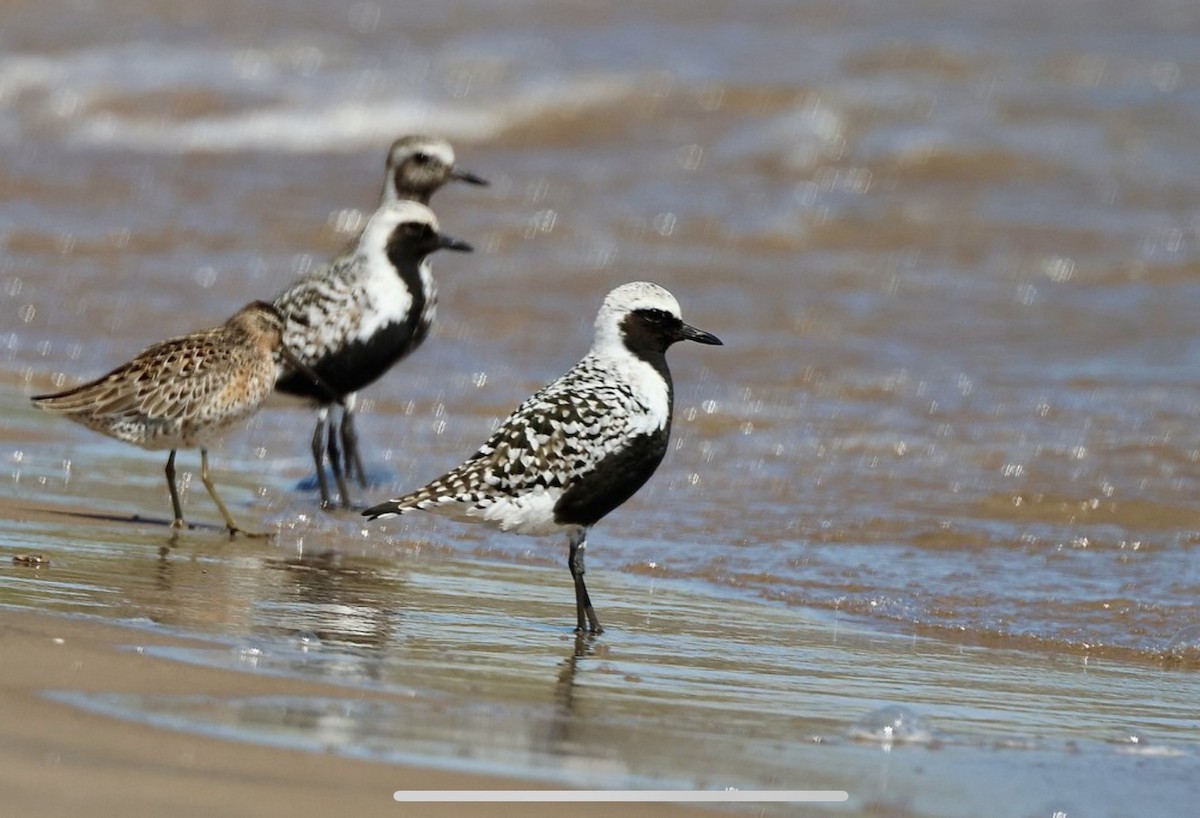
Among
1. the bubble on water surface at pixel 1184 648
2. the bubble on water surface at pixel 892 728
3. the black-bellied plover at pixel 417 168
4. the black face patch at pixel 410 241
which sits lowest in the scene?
the bubble on water surface at pixel 892 728

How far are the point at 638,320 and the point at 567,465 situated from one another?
68cm

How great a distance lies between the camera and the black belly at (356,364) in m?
8.98

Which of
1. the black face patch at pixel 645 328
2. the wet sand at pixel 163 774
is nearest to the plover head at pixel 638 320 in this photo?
the black face patch at pixel 645 328

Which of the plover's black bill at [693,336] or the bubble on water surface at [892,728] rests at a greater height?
the plover's black bill at [693,336]

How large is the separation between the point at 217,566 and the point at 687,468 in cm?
289

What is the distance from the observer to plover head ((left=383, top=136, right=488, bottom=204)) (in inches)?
410

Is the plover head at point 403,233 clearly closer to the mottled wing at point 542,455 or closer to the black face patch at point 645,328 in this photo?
the black face patch at point 645,328

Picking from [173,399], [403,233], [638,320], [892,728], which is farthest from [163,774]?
[403,233]

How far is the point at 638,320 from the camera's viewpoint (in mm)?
6691

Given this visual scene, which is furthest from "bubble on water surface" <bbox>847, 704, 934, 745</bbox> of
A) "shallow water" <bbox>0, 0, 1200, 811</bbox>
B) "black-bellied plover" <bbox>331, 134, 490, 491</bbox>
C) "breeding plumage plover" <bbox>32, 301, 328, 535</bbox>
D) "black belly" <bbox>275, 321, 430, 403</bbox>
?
"black-bellied plover" <bbox>331, 134, 490, 491</bbox>

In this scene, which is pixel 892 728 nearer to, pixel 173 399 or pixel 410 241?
pixel 173 399

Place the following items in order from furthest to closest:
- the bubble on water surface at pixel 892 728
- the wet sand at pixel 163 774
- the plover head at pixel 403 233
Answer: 1. the plover head at pixel 403 233
2. the bubble on water surface at pixel 892 728
3. the wet sand at pixel 163 774

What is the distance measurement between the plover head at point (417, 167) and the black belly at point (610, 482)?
4363mm

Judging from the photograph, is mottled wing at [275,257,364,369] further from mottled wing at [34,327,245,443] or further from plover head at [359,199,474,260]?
mottled wing at [34,327,245,443]
